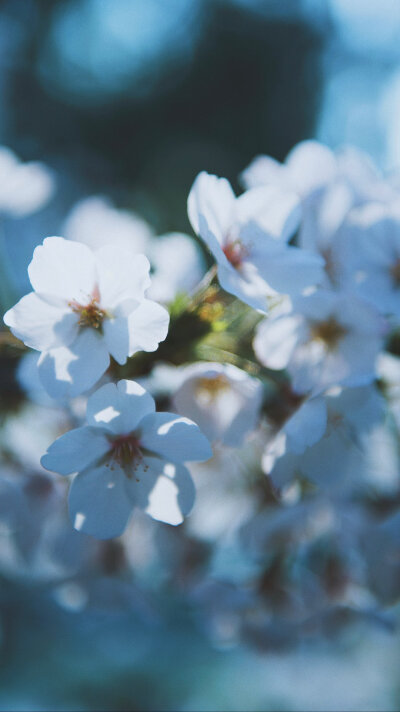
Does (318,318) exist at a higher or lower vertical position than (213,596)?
higher

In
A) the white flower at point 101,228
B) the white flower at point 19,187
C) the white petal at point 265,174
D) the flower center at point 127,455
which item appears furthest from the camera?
the white flower at point 101,228

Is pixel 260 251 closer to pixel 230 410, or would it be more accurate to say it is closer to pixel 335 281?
pixel 335 281

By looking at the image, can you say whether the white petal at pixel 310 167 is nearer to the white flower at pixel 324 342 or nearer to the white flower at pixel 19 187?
the white flower at pixel 324 342

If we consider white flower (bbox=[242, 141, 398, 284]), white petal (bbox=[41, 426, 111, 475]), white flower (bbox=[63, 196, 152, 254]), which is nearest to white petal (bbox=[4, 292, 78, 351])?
white petal (bbox=[41, 426, 111, 475])

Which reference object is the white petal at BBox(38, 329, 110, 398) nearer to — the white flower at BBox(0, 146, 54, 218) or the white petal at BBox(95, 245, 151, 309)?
the white petal at BBox(95, 245, 151, 309)

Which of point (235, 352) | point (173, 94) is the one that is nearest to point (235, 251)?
point (235, 352)

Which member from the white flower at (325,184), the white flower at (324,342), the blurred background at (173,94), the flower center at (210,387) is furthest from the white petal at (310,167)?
the blurred background at (173,94)

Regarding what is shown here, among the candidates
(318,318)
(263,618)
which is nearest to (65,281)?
(318,318)
